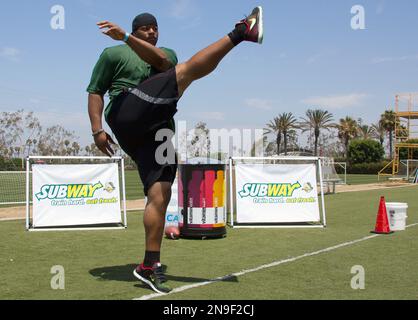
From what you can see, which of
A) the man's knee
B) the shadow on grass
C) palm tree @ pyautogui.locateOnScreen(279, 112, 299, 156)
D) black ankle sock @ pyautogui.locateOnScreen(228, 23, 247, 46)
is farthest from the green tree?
black ankle sock @ pyautogui.locateOnScreen(228, 23, 247, 46)

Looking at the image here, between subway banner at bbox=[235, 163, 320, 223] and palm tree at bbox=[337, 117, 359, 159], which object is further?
palm tree at bbox=[337, 117, 359, 159]

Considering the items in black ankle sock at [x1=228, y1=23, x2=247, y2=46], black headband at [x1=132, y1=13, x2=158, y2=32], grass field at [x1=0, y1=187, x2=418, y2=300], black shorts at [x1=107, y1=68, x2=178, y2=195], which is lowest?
grass field at [x1=0, y1=187, x2=418, y2=300]

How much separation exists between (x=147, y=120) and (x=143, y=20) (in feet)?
3.15

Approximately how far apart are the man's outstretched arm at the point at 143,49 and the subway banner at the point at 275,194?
18.4 feet

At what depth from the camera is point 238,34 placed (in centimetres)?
398

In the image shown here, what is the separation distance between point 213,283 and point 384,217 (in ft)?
15.9

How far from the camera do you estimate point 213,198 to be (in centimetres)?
803

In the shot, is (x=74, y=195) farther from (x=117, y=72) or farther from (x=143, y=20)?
(x=143, y=20)

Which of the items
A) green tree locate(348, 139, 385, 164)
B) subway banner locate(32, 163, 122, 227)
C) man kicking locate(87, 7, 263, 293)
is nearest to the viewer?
man kicking locate(87, 7, 263, 293)

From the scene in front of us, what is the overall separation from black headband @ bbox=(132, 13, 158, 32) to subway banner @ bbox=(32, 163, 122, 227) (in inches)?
217

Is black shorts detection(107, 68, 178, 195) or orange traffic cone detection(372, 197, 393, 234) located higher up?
black shorts detection(107, 68, 178, 195)

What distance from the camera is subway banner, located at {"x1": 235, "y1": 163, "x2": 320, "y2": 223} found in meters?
9.68

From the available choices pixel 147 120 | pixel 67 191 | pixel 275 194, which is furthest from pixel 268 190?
pixel 147 120

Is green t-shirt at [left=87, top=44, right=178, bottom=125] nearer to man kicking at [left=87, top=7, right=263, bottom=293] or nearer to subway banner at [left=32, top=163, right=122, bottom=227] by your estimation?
man kicking at [left=87, top=7, right=263, bottom=293]
